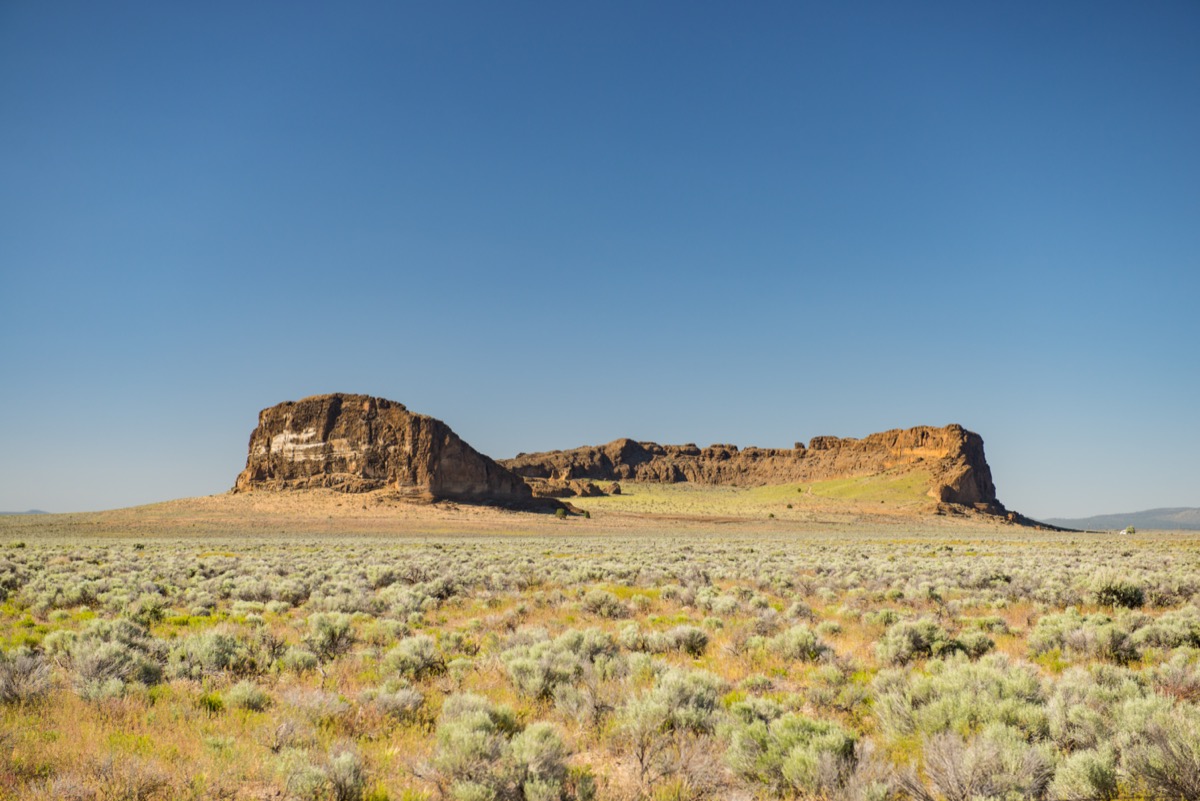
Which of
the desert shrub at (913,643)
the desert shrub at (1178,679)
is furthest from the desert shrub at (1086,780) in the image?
the desert shrub at (913,643)

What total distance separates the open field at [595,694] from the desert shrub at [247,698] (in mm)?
22

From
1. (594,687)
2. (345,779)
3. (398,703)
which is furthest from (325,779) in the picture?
(594,687)

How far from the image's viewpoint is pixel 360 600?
13539 mm

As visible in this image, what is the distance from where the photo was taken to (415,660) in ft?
26.9

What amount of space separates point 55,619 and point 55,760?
9252 millimetres

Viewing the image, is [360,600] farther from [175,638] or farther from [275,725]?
[275,725]

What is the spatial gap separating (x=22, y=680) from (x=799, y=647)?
9467 millimetres

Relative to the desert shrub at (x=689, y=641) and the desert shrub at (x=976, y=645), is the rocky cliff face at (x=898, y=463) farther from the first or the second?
the desert shrub at (x=689, y=641)

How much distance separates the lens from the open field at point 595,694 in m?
4.64

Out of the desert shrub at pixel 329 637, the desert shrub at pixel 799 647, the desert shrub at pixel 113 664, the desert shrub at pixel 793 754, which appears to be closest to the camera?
the desert shrub at pixel 793 754

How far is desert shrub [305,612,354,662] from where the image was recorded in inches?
359

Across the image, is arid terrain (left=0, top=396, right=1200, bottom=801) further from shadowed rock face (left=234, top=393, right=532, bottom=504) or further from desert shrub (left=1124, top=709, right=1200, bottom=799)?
shadowed rock face (left=234, top=393, right=532, bottom=504)

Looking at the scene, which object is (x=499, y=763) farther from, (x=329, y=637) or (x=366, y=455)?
(x=366, y=455)

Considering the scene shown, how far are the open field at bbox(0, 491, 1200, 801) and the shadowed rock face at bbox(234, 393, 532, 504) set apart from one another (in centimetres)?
7673
